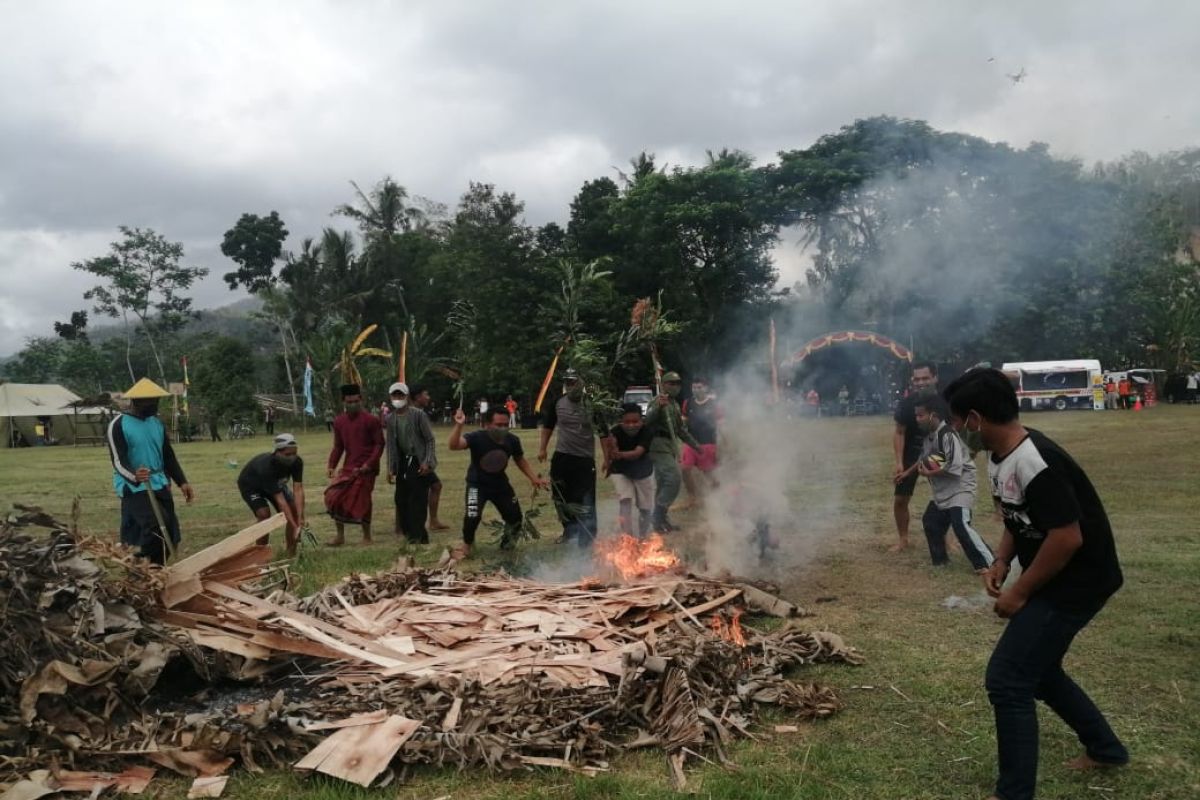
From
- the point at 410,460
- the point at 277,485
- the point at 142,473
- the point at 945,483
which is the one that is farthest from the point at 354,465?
the point at 945,483

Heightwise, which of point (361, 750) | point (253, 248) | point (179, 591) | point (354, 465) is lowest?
point (361, 750)

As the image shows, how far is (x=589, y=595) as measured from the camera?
586 centimetres

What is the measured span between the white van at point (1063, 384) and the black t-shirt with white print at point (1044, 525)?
31979 millimetres

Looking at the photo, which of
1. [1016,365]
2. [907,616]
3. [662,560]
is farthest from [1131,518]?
[1016,365]

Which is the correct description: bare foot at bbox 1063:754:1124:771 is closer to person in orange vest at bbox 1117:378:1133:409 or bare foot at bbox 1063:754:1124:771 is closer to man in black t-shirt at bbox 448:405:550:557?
man in black t-shirt at bbox 448:405:550:557

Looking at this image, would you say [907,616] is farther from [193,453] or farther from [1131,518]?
[193,453]

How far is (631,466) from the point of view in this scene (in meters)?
8.49

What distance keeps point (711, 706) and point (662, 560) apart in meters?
2.70

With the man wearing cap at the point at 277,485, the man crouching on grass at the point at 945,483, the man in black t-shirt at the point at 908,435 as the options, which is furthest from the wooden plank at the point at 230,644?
the man in black t-shirt at the point at 908,435

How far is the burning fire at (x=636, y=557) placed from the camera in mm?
6730

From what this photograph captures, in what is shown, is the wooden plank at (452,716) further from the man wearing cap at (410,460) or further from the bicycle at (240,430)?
the bicycle at (240,430)

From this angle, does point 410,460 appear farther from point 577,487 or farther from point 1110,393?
point 1110,393

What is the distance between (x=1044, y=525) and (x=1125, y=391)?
33902 millimetres

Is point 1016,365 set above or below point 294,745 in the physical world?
above
